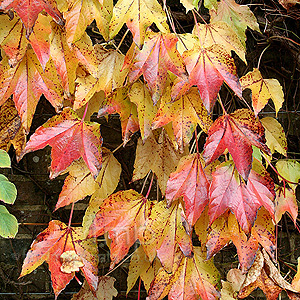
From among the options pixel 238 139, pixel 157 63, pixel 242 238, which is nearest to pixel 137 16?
pixel 157 63

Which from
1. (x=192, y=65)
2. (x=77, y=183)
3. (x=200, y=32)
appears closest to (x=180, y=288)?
(x=77, y=183)

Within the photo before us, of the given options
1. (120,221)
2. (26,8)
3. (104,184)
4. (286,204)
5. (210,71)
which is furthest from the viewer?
(286,204)

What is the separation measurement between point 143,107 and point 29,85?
0.28 meters

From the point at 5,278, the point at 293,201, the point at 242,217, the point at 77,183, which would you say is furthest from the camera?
the point at 5,278

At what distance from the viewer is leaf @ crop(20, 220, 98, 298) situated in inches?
31.0

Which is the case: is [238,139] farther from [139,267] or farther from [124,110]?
[139,267]

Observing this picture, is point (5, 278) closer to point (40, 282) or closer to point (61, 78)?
point (40, 282)

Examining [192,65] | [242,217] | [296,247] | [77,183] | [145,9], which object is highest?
[145,9]

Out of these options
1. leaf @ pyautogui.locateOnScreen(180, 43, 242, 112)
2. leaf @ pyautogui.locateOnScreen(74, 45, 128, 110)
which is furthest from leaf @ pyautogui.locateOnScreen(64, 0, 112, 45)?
leaf @ pyautogui.locateOnScreen(180, 43, 242, 112)

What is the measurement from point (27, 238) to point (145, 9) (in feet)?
3.96

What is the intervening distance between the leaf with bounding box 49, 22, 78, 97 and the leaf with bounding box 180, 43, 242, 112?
0.90 ft

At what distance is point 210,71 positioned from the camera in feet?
2.31

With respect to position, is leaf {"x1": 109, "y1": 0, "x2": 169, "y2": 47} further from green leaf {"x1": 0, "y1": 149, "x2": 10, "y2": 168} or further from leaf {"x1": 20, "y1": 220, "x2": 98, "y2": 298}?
leaf {"x1": 20, "y1": 220, "x2": 98, "y2": 298}

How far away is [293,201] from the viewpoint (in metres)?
1.04
